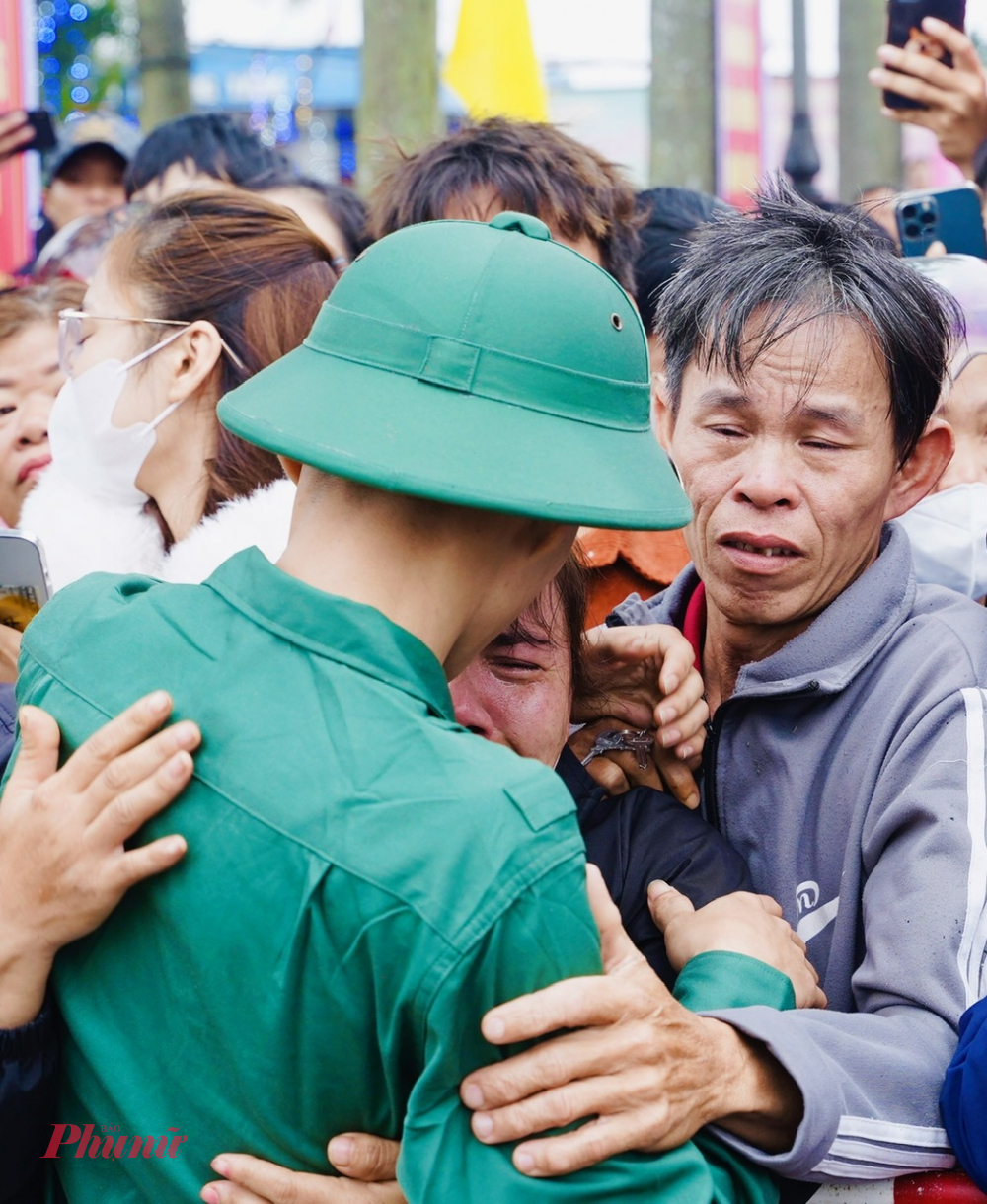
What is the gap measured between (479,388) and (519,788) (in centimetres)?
43

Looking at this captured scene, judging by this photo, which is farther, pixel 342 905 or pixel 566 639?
pixel 566 639

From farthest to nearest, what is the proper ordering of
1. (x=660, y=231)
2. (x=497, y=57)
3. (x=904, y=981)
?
(x=497, y=57)
(x=660, y=231)
(x=904, y=981)

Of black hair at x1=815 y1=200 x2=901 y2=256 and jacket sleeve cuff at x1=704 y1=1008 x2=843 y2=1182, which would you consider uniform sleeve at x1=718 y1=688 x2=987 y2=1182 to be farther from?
black hair at x1=815 y1=200 x2=901 y2=256

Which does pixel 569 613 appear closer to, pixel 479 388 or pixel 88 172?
pixel 479 388

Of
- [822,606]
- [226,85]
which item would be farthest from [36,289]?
[226,85]

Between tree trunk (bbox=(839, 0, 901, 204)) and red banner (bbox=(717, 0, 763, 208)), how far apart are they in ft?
2.83

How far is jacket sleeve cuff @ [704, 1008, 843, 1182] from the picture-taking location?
1.71 m

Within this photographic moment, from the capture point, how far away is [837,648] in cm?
235

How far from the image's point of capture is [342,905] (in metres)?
1.38

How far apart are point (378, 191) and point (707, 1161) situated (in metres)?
3.26

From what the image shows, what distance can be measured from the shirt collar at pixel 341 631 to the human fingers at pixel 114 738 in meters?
0.14

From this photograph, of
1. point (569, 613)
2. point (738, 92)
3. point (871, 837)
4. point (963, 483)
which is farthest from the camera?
point (738, 92)

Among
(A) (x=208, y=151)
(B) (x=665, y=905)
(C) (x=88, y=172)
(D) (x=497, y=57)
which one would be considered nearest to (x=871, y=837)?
(B) (x=665, y=905)

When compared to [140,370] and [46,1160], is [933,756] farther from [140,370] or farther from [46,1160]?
[140,370]
